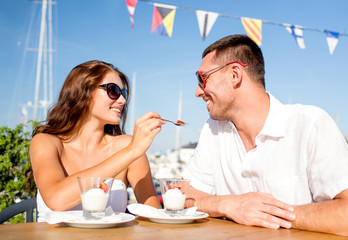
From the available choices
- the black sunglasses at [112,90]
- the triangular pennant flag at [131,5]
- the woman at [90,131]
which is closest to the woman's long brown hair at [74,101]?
the woman at [90,131]

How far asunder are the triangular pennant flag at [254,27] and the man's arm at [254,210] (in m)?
6.25

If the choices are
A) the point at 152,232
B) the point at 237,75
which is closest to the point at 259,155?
the point at 237,75

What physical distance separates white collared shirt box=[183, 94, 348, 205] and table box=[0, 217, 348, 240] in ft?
1.43

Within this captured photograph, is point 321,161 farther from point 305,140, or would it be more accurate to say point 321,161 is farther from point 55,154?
point 55,154

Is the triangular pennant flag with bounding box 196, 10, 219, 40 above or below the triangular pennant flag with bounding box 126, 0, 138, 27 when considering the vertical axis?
below

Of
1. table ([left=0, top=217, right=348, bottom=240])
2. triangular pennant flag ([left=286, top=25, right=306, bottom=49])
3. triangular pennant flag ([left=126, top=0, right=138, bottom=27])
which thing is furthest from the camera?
triangular pennant flag ([left=286, top=25, right=306, bottom=49])

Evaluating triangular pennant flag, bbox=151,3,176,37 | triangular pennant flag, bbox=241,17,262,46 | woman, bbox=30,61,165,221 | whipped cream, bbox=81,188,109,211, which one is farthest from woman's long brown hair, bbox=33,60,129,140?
triangular pennant flag, bbox=241,17,262,46

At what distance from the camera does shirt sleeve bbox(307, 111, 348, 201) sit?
5.82 ft

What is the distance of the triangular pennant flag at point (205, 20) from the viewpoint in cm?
726

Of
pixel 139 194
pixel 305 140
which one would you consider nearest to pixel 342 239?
pixel 305 140

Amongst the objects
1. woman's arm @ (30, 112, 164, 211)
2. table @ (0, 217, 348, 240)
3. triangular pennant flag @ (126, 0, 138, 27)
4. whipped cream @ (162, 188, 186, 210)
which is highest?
triangular pennant flag @ (126, 0, 138, 27)

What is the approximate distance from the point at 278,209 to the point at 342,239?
1.03 ft

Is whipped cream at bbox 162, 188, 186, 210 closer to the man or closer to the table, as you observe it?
the table

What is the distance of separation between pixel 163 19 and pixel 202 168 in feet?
17.6
